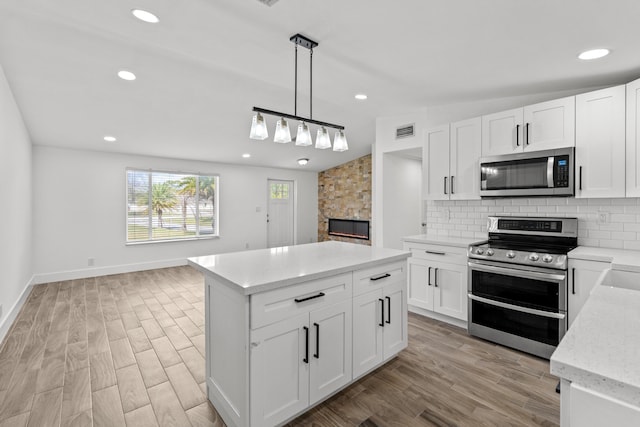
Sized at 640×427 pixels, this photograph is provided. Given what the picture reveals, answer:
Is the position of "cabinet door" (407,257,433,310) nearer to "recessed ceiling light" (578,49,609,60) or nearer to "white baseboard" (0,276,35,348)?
"recessed ceiling light" (578,49,609,60)

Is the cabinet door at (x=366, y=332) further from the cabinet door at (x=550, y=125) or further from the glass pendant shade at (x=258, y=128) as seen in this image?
the cabinet door at (x=550, y=125)

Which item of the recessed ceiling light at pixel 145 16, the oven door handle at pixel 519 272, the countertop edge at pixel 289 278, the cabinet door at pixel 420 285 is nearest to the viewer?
the countertop edge at pixel 289 278

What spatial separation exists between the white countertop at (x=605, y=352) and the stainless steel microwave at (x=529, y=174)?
1949 millimetres

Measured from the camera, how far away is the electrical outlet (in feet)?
8.92

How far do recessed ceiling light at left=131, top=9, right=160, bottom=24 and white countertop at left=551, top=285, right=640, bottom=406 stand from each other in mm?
2691

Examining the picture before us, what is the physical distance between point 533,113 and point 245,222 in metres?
5.84

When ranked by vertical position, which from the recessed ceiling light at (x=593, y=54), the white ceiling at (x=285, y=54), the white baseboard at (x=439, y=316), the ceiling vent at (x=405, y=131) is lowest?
the white baseboard at (x=439, y=316)

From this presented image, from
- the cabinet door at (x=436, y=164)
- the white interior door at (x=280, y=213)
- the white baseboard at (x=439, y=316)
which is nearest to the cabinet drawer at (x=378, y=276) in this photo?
the white baseboard at (x=439, y=316)

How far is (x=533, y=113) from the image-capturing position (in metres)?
2.86

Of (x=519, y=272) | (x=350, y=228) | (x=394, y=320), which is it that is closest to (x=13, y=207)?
(x=394, y=320)

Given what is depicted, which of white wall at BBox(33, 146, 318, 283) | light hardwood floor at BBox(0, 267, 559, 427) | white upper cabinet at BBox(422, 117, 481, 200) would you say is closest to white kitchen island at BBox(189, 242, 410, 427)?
light hardwood floor at BBox(0, 267, 559, 427)

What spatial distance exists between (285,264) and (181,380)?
123 centimetres

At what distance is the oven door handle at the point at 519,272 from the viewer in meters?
2.47

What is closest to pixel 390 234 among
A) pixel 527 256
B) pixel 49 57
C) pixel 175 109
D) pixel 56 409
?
pixel 527 256
